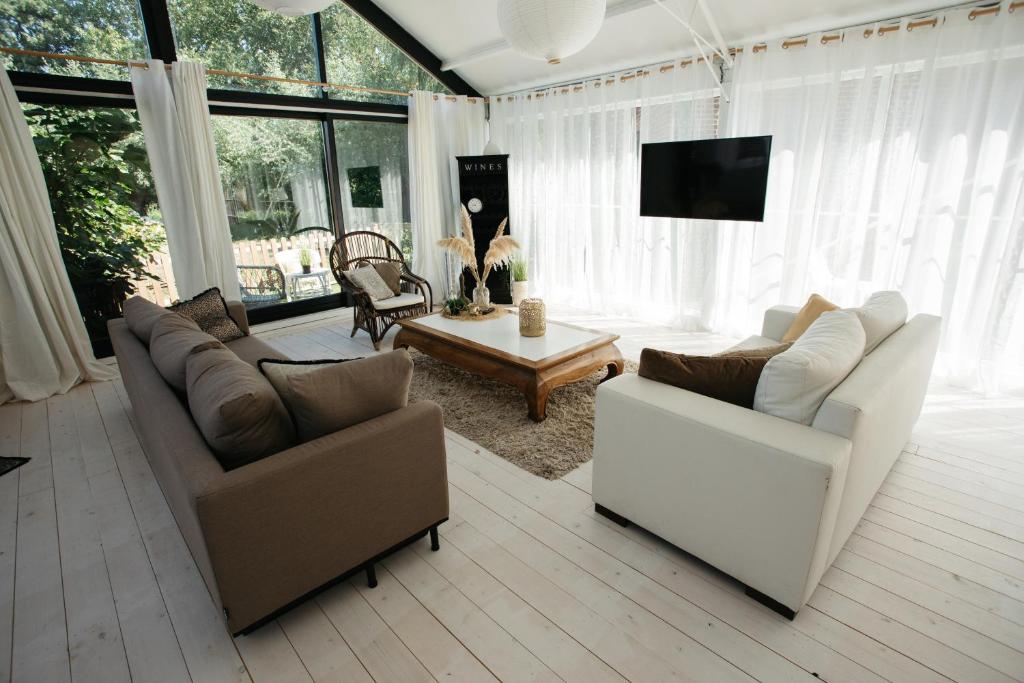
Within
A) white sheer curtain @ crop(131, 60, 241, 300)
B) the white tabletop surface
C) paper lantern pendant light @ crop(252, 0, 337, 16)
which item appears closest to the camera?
paper lantern pendant light @ crop(252, 0, 337, 16)

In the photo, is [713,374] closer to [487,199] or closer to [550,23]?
[550,23]

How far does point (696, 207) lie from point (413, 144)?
3.15 meters

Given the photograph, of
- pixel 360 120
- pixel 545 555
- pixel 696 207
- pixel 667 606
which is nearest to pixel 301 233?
pixel 360 120

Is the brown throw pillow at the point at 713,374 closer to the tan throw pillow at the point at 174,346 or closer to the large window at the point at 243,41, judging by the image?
the tan throw pillow at the point at 174,346

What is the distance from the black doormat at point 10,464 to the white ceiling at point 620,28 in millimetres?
4507

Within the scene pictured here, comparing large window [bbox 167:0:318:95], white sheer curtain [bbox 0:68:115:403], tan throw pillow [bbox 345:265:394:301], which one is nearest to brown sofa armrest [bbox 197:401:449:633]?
tan throw pillow [bbox 345:265:394:301]

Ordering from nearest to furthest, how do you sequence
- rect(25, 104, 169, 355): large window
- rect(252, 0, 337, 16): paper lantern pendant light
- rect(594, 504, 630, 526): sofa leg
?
rect(594, 504, 630, 526): sofa leg → rect(252, 0, 337, 16): paper lantern pendant light → rect(25, 104, 169, 355): large window

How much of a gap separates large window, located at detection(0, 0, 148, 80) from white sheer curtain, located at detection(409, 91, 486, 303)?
7.93ft

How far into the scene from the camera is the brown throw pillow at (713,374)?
181 centimetres

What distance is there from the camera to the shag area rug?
264cm

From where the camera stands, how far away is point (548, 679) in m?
1.47

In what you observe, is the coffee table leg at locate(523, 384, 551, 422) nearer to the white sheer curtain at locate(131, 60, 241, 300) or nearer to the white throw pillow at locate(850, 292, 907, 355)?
the white throw pillow at locate(850, 292, 907, 355)

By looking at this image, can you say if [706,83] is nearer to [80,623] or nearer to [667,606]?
[667,606]

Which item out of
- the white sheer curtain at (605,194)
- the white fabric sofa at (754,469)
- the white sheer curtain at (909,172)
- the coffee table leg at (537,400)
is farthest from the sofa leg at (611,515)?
the white sheer curtain at (605,194)
